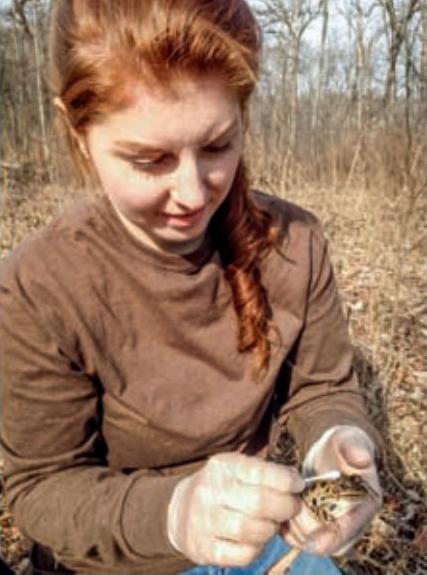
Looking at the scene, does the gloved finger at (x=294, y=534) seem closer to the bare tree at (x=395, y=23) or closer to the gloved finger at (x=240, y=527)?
the gloved finger at (x=240, y=527)

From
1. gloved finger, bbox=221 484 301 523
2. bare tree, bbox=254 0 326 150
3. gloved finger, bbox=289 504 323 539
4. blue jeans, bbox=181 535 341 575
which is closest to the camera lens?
gloved finger, bbox=221 484 301 523

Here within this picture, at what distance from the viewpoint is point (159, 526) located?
34.7 inches

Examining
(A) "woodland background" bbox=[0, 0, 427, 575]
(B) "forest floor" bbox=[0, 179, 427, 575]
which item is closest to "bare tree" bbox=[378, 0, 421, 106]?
(A) "woodland background" bbox=[0, 0, 427, 575]

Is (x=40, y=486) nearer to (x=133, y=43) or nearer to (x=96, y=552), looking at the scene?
(x=96, y=552)

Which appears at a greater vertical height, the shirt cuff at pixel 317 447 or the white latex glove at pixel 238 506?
the white latex glove at pixel 238 506

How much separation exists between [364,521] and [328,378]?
0.35 meters

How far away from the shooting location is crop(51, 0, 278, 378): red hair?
0.93m

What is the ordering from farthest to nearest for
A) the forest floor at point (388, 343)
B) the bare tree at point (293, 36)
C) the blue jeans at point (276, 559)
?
the bare tree at point (293, 36) → the forest floor at point (388, 343) → the blue jeans at point (276, 559)

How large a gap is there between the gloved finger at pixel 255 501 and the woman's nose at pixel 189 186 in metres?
0.43

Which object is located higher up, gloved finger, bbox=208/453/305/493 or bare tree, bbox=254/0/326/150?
bare tree, bbox=254/0/326/150

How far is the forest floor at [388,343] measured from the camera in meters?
2.09

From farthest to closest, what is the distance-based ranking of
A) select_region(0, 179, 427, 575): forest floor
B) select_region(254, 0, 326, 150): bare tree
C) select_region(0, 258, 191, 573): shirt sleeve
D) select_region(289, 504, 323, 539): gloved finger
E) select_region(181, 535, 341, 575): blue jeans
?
select_region(254, 0, 326, 150): bare tree
select_region(0, 179, 427, 575): forest floor
select_region(181, 535, 341, 575): blue jeans
select_region(0, 258, 191, 573): shirt sleeve
select_region(289, 504, 323, 539): gloved finger

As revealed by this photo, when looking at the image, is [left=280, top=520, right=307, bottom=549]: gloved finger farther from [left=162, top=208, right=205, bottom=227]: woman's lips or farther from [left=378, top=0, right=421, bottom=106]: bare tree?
[left=378, top=0, right=421, bottom=106]: bare tree

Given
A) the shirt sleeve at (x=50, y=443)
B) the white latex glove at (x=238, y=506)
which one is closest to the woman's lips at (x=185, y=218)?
the shirt sleeve at (x=50, y=443)
